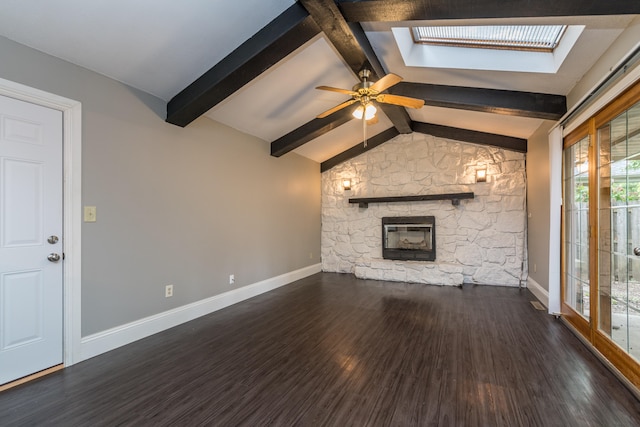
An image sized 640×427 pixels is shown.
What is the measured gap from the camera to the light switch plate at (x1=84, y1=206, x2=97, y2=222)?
100 inches

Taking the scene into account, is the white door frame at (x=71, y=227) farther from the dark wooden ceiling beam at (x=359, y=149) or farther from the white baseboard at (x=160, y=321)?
the dark wooden ceiling beam at (x=359, y=149)

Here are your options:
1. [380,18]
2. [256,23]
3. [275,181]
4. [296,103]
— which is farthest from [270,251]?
[380,18]

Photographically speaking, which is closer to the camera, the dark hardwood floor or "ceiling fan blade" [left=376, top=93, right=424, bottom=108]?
the dark hardwood floor

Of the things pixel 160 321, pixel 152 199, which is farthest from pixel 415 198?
pixel 160 321

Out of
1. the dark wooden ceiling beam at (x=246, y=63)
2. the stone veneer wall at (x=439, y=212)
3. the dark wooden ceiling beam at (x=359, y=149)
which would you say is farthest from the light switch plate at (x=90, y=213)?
→ the dark wooden ceiling beam at (x=359, y=149)

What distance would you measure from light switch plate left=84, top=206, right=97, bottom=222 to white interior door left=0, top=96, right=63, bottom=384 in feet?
0.56

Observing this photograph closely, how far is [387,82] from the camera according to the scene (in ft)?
9.07

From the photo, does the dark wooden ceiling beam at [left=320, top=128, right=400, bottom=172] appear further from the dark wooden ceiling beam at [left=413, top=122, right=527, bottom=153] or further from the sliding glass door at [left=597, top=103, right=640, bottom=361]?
the sliding glass door at [left=597, top=103, right=640, bottom=361]

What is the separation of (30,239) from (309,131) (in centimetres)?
354

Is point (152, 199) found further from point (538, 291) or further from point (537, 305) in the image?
point (538, 291)

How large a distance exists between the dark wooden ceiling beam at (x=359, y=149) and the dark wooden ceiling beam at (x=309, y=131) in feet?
4.85

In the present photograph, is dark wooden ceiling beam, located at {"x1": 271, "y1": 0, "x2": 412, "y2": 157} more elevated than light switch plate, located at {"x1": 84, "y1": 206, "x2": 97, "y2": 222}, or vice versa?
dark wooden ceiling beam, located at {"x1": 271, "y1": 0, "x2": 412, "y2": 157}

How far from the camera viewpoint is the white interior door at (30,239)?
2.14 m

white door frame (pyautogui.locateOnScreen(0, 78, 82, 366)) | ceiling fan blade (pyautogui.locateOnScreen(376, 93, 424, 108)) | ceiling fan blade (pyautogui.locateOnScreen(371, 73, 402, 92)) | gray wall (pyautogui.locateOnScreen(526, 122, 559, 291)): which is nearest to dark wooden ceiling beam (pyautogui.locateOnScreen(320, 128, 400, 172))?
gray wall (pyautogui.locateOnScreen(526, 122, 559, 291))
